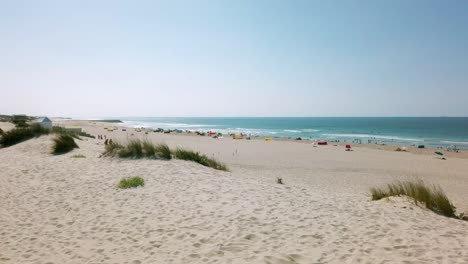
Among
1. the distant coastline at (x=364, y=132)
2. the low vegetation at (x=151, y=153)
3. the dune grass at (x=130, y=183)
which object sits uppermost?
the low vegetation at (x=151, y=153)

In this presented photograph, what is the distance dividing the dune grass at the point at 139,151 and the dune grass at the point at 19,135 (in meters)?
7.90

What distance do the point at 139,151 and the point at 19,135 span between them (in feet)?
33.1

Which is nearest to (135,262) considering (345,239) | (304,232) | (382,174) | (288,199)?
(304,232)

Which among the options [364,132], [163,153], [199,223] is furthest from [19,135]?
[364,132]

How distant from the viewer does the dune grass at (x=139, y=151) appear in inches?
493

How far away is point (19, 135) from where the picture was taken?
18.2 meters

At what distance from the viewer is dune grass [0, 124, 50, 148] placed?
17688 mm

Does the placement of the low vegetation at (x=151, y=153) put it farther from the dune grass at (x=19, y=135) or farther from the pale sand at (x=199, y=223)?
the dune grass at (x=19, y=135)

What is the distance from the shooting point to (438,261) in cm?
427

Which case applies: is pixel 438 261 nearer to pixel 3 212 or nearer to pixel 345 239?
pixel 345 239

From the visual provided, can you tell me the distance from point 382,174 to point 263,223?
12.4 meters

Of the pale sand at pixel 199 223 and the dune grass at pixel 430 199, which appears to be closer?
the pale sand at pixel 199 223

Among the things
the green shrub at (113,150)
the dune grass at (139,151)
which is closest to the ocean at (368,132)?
the dune grass at (139,151)

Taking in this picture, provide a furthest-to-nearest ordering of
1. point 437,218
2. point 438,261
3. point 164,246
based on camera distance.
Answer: point 437,218
point 164,246
point 438,261
